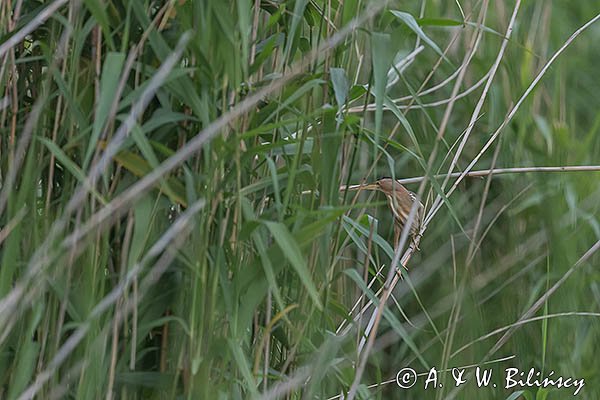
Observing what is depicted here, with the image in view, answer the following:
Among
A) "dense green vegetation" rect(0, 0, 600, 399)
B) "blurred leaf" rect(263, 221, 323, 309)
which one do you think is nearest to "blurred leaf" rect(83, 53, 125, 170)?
"dense green vegetation" rect(0, 0, 600, 399)

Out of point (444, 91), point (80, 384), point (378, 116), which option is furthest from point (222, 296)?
point (444, 91)

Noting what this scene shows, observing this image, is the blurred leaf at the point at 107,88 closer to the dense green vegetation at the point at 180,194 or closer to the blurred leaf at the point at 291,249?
the dense green vegetation at the point at 180,194

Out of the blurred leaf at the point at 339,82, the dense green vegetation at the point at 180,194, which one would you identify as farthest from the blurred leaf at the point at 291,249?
the blurred leaf at the point at 339,82

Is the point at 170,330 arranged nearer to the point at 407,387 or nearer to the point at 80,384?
the point at 80,384

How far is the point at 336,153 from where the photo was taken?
1.32 meters

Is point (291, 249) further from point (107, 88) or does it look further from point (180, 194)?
point (107, 88)

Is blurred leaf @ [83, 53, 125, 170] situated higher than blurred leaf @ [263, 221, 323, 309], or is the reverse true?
blurred leaf @ [83, 53, 125, 170]

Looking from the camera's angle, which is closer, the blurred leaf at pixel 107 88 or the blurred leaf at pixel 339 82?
the blurred leaf at pixel 107 88

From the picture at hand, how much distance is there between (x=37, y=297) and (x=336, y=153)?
43 centimetres

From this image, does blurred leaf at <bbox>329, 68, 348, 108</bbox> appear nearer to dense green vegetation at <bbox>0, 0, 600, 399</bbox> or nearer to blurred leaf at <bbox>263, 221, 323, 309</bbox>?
dense green vegetation at <bbox>0, 0, 600, 399</bbox>

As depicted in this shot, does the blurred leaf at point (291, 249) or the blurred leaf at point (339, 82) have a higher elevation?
the blurred leaf at point (339, 82)

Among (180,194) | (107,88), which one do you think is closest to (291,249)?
(180,194)

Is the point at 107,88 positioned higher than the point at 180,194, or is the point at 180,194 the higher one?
the point at 107,88

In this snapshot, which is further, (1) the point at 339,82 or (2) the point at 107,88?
(1) the point at 339,82
